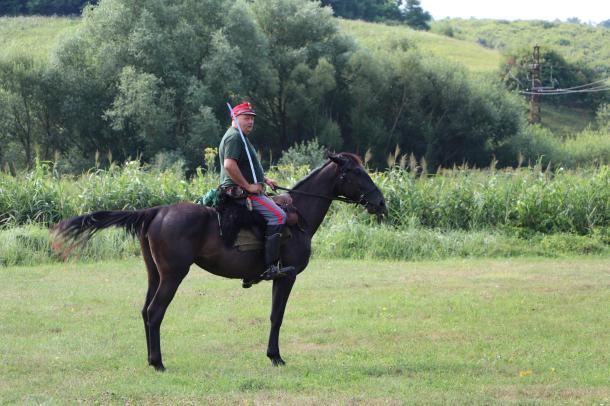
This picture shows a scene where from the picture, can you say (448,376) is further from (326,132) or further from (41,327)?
(326,132)

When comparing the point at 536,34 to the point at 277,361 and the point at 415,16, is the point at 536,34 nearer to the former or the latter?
the point at 415,16

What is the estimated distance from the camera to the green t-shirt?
8.73 metres

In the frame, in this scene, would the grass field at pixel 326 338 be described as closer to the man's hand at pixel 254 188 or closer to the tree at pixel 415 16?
the man's hand at pixel 254 188

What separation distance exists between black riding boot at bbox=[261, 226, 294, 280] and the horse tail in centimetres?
129

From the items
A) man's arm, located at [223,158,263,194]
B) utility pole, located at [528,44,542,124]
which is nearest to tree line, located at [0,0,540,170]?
utility pole, located at [528,44,542,124]

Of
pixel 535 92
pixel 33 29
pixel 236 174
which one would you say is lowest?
pixel 535 92

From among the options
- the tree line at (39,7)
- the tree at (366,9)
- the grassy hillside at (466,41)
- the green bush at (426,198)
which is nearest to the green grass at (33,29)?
the grassy hillside at (466,41)

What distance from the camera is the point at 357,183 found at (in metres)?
9.55

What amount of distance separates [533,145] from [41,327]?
5076 cm

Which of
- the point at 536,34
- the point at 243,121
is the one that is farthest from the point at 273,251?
the point at 536,34

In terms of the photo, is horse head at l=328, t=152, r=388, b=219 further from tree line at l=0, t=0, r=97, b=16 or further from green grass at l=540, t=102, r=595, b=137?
tree line at l=0, t=0, r=97, b=16

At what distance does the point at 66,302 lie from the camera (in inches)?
516

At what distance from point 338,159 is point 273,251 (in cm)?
141

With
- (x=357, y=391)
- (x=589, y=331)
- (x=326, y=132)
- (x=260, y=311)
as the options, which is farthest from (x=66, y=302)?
(x=326, y=132)
